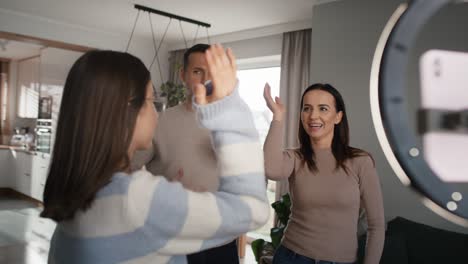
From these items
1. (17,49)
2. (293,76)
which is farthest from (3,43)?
(293,76)

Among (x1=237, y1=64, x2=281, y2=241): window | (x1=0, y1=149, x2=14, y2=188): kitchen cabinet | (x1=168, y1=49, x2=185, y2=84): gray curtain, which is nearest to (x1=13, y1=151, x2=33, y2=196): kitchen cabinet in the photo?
(x1=0, y1=149, x2=14, y2=188): kitchen cabinet

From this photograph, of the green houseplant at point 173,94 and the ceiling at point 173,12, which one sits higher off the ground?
the ceiling at point 173,12

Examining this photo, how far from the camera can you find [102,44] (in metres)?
4.94

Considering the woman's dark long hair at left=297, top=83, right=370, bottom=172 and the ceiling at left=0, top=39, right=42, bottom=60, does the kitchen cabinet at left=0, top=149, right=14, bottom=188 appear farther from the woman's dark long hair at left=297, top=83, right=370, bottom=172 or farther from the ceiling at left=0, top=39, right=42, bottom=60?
the woman's dark long hair at left=297, top=83, right=370, bottom=172

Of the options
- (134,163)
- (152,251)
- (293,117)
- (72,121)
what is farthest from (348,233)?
(293,117)

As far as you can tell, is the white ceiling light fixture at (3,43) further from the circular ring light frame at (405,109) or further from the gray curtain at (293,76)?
the circular ring light frame at (405,109)

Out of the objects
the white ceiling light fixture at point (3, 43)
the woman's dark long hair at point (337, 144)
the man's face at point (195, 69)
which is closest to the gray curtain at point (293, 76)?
the woman's dark long hair at point (337, 144)

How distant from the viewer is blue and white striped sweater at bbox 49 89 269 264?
58cm

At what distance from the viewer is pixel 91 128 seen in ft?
1.97

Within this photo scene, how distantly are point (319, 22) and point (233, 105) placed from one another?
2820 mm

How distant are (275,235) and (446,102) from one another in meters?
2.62

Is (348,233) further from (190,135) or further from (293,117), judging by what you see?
(293,117)

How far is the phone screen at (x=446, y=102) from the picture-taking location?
32 centimetres

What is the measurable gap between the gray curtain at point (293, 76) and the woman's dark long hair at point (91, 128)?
133 inches
